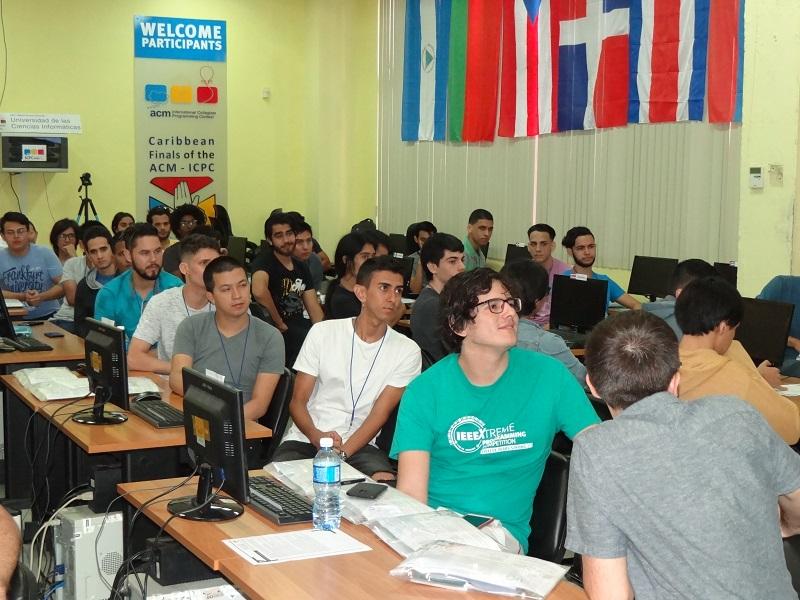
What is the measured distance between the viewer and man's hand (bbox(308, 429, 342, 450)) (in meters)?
4.27

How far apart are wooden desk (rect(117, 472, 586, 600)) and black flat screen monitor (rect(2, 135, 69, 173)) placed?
8905mm

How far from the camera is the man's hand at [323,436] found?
427 cm

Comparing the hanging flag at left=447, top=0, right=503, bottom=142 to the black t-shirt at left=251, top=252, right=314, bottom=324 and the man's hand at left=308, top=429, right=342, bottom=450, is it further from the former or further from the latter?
the man's hand at left=308, top=429, right=342, bottom=450

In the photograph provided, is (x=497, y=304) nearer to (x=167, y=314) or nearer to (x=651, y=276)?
(x=167, y=314)

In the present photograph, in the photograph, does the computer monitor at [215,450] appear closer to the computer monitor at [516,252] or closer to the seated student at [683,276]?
the seated student at [683,276]

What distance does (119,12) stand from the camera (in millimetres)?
11992

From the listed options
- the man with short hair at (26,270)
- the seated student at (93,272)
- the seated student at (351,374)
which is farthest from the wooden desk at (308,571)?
the man with short hair at (26,270)

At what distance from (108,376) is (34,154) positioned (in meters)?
7.67

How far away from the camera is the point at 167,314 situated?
532 centimetres

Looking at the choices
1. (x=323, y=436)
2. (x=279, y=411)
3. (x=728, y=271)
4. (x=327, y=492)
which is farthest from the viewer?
(x=728, y=271)

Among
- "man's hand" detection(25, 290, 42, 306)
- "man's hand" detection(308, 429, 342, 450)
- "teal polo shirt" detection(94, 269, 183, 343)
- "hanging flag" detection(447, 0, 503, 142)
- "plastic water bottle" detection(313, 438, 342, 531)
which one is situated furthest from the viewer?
"hanging flag" detection(447, 0, 503, 142)

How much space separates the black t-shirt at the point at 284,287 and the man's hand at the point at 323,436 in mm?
3051

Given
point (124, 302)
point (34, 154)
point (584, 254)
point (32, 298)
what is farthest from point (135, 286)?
point (34, 154)

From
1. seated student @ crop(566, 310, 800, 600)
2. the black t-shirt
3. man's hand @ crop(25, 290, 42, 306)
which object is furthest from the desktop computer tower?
man's hand @ crop(25, 290, 42, 306)
